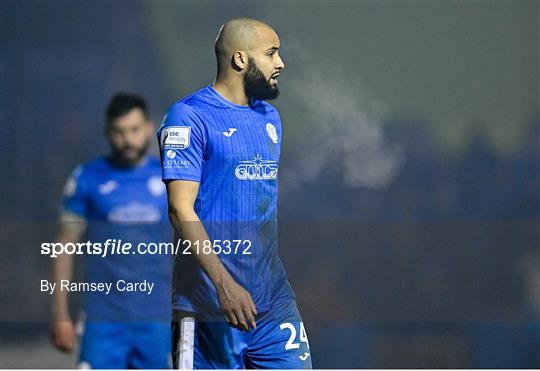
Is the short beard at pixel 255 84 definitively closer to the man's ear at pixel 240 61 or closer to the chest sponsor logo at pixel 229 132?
the man's ear at pixel 240 61

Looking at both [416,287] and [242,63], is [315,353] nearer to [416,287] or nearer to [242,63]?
[416,287]

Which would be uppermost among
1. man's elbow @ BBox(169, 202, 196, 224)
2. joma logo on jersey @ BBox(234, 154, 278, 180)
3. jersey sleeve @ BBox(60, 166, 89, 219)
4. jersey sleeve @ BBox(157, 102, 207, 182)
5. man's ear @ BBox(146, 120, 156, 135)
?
man's ear @ BBox(146, 120, 156, 135)

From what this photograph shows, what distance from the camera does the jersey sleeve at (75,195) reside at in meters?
5.55

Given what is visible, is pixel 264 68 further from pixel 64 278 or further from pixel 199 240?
pixel 64 278

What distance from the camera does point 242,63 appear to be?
5441mm

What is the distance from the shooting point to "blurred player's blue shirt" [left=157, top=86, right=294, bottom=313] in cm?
528

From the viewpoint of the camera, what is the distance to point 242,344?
5.18 m

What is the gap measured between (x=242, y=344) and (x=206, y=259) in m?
0.41


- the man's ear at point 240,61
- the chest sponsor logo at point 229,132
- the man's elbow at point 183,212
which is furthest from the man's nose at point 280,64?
the man's elbow at point 183,212

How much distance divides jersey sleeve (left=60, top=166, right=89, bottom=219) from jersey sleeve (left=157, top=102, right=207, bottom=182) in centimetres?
45

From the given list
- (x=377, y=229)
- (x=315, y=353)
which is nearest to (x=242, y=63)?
(x=377, y=229)

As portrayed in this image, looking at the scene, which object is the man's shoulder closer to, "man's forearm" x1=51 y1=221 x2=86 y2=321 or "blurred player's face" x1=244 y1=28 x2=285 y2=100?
"blurred player's face" x1=244 y1=28 x2=285 y2=100

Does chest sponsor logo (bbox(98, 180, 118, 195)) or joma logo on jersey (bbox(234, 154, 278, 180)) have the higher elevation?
joma logo on jersey (bbox(234, 154, 278, 180))

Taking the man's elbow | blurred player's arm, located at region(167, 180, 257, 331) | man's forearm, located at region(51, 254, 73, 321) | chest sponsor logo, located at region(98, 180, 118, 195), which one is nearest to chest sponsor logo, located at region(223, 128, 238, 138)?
blurred player's arm, located at region(167, 180, 257, 331)
